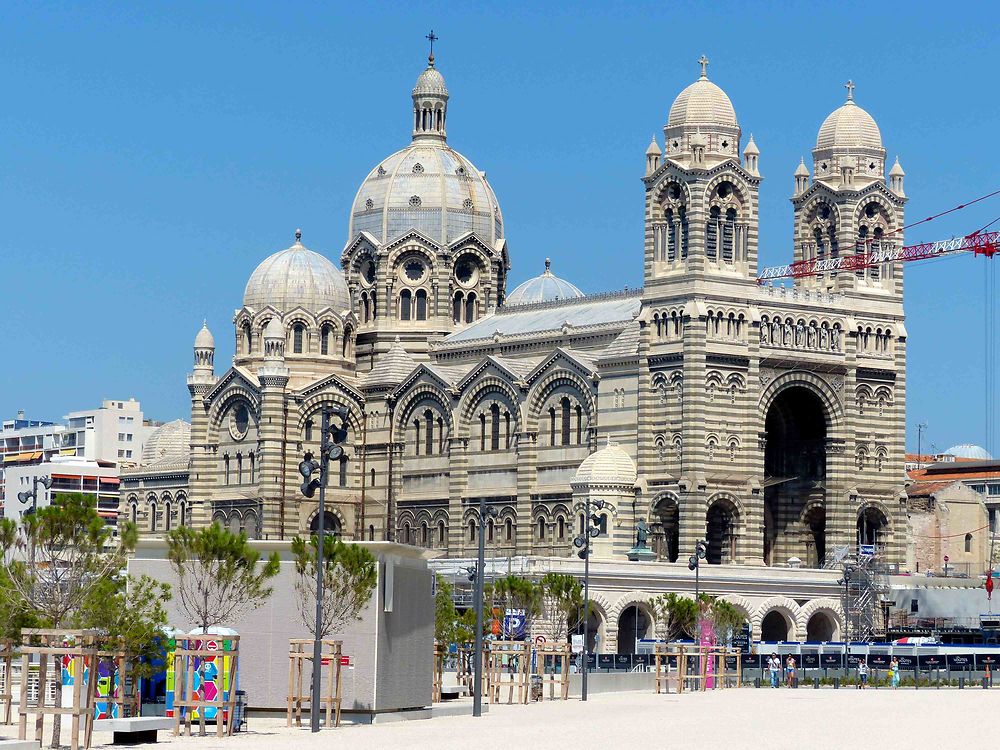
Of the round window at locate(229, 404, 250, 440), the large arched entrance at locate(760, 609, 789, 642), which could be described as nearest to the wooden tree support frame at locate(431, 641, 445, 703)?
the large arched entrance at locate(760, 609, 789, 642)

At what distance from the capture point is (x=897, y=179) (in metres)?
118

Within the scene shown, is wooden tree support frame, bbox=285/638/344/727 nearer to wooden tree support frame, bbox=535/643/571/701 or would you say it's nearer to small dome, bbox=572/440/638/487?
wooden tree support frame, bbox=535/643/571/701

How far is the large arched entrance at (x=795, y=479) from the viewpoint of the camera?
375 ft

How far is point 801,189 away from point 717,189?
1104 centimetres

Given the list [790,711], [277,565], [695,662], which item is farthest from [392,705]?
[695,662]

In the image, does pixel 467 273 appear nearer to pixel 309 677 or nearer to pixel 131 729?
pixel 309 677

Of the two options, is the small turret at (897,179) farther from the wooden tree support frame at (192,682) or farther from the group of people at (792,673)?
the wooden tree support frame at (192,682)

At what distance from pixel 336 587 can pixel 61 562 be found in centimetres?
667

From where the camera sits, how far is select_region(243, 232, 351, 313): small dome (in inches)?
5123

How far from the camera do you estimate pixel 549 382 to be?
116m

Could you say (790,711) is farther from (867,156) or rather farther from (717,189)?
(867,156)

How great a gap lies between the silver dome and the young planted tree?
8101 centimetres

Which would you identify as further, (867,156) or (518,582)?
(867,156)

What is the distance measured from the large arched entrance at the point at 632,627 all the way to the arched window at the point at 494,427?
15057mm
